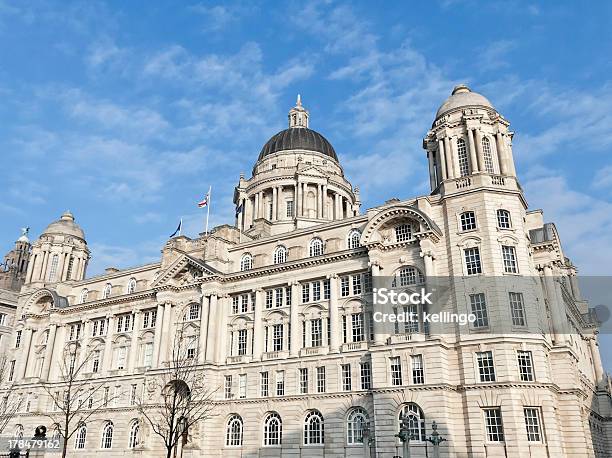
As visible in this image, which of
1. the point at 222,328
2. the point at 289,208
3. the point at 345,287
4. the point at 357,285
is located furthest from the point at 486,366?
the point at 289,208

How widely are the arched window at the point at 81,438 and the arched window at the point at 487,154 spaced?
169ft

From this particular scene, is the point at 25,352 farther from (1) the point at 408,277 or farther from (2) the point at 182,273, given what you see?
(1) the point at 408,277

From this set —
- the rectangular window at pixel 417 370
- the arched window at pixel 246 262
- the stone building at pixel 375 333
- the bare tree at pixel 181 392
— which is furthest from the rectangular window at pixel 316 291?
the bare tree at pixel 181 392

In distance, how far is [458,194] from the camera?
1955 inches

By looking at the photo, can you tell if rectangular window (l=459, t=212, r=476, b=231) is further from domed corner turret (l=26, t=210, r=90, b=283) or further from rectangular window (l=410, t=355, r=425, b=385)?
domed corner turret (l=26, t=210, r=90, b=283)

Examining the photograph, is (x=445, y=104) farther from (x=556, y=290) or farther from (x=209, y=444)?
(x=209, y=444)

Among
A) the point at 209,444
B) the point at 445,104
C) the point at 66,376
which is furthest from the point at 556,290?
the point at 66,376

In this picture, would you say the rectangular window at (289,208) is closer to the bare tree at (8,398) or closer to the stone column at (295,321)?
the stone column at (295,321)

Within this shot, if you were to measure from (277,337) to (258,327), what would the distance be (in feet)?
7.37

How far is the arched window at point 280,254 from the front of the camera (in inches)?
2351

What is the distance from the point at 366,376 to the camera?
48.3 m

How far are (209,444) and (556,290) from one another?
3501 cm

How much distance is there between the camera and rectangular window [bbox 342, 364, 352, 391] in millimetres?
49156

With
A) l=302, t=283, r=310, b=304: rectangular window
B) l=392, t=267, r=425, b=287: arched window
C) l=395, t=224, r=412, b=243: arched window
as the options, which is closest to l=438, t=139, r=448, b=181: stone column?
l=395, t=224, r=412, b=243: arched window
